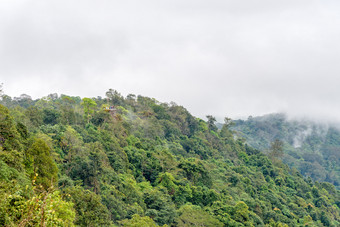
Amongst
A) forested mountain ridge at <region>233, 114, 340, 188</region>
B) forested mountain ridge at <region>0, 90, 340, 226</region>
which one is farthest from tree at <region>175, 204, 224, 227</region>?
forested mountain ridge at <region>233, 114, 340, 188</region>

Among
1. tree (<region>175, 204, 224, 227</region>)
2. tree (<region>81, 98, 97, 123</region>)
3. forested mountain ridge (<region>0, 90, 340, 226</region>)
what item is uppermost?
tree (<region>81, 98, 97, 123</region>)

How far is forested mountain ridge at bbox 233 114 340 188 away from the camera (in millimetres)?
87963

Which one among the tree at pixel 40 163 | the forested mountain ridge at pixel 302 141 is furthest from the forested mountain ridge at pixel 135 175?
the forested mountain ridge at pixel 302 141

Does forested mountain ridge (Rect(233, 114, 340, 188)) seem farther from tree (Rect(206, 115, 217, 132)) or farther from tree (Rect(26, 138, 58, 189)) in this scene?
tree (Rect(26, 138, 58, 189))

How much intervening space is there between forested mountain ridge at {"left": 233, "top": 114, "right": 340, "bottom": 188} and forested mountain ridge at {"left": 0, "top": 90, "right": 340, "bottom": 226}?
3272 cm

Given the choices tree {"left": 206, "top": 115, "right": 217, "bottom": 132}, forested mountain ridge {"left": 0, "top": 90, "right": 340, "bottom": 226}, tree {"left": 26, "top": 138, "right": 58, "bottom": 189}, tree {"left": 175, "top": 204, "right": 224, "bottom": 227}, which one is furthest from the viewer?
tree {"left": 206, "top": 115, "right": 217, "bottom": 132}

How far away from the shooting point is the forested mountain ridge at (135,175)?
15.0 m

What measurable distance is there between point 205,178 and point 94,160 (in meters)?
15.0

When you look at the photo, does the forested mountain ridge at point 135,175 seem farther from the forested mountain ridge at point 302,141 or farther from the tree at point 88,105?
the forested mountain ridge at point 302,141

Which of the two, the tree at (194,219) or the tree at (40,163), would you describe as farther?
the tree at (194,219)

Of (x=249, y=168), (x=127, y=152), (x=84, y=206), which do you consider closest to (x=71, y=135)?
(x=127, y=152)

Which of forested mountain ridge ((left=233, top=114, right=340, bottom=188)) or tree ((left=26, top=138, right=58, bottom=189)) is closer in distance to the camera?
tree ((left=26, top=138, right=58, bottom=189))

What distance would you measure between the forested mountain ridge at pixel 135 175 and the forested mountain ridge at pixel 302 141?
32.7 metres

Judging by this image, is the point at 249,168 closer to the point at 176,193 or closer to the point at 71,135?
the point at 176,193
